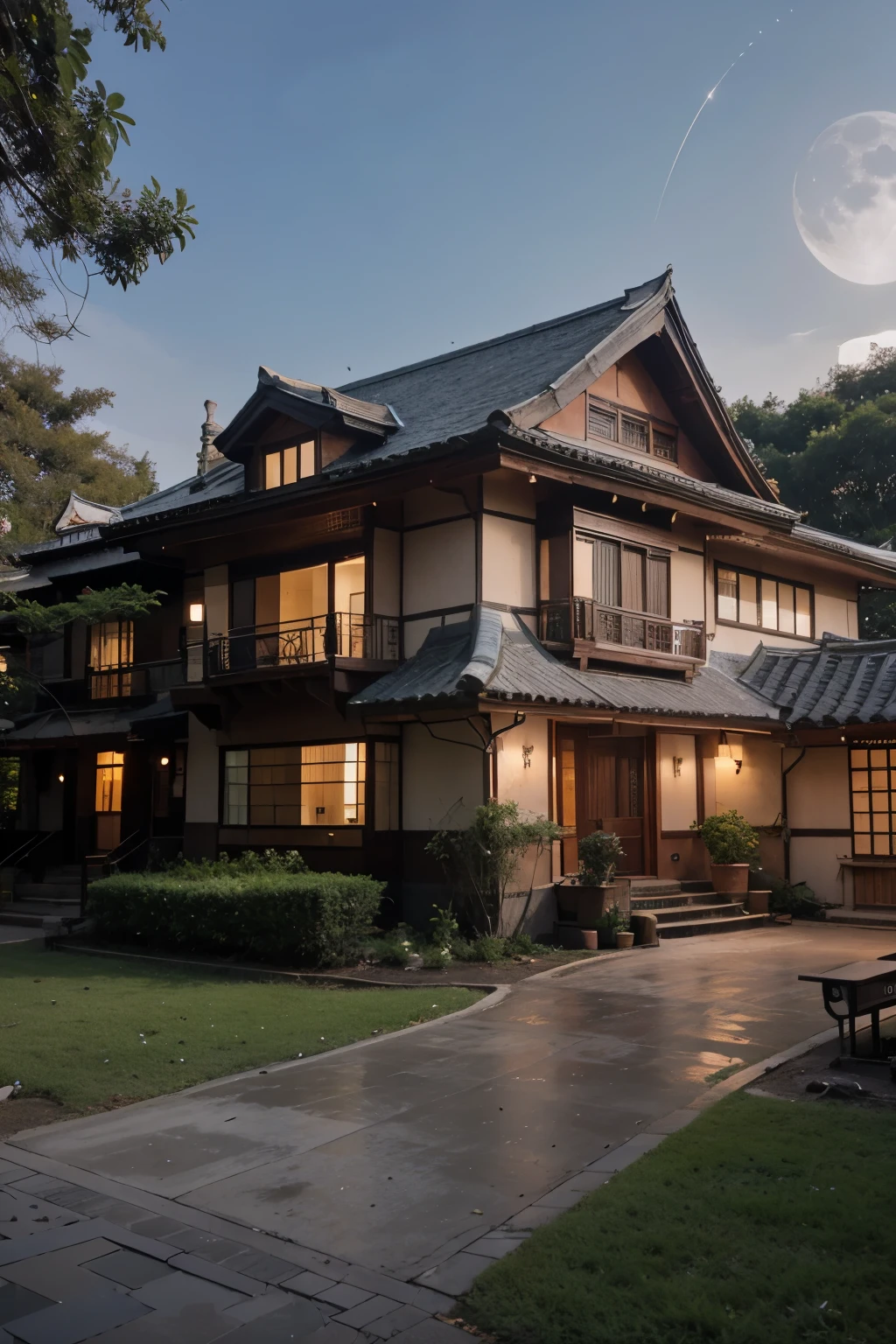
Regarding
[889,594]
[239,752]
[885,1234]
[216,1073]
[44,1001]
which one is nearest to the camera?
[885,1234]

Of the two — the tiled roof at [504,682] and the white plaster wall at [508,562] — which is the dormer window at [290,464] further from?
the tiled roof at [504,682]

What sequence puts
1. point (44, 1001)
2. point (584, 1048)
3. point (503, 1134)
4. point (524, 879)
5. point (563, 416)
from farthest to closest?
1. point (563, 416)
2. point (524, 879)
3. point (44, 1001)
4. point (584, 1048)
5. point (503, 1134)

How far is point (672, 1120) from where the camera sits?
746 centimetres

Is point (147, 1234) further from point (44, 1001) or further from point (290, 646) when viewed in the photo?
point (290, 646)

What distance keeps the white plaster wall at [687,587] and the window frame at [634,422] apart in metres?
2.06

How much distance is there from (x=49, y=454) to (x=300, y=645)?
31.5 meters

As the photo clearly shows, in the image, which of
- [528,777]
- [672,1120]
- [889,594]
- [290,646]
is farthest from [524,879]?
[889,594]

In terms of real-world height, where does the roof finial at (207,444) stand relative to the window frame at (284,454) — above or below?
above

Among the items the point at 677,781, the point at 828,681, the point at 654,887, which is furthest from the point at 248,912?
the point at 828,681

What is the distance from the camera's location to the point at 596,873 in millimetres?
16250

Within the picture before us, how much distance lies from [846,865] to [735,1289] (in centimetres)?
1600

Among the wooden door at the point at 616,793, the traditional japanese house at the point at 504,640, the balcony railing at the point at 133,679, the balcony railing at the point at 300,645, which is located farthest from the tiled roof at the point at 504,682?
the balcony railing at the point at 133,679

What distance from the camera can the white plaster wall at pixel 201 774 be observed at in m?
21.2

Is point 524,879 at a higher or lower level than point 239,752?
lower
